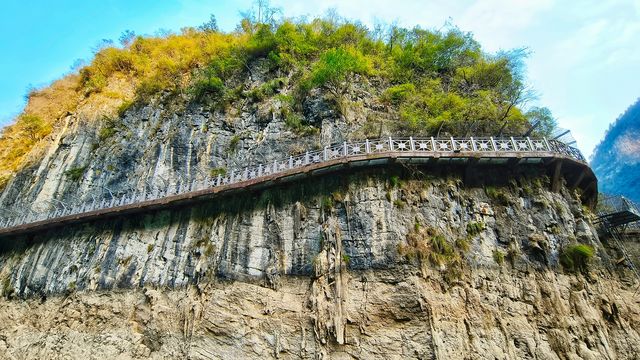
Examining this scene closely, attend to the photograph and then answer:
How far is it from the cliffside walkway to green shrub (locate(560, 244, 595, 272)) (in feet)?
10.2

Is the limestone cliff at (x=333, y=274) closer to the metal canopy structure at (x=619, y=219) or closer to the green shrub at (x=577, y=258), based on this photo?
the green shrub at (x=577, y=258)

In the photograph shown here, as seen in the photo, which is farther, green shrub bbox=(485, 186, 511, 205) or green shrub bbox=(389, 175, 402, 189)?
green shrub bbox=(485, 186, 511, 205)

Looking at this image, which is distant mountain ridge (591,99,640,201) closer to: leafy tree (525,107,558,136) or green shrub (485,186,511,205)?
leafy tree (525,107,558,136)

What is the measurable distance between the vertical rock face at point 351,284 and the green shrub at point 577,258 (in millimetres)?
301

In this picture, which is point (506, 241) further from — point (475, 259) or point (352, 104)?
point (352, 104)

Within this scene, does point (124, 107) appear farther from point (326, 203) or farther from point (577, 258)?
point (577, 258)

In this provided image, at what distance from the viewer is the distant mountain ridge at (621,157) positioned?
2187 inches

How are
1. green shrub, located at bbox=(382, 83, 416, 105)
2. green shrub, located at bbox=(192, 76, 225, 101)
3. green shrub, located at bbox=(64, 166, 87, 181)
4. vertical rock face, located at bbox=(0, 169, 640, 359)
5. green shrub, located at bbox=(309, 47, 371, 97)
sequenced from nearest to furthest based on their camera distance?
vertical rock face, located at bbox=(0, 169, 640, 359)
green shrub, located at bbox=(309, 47, 371, 97)
green shrub, located at bbox=(382, 83, 416, 105)
green shrub, located at bbox=(192, 76, 225, 101)
green shrub, located at bbox=(64, 166, 87, 181)

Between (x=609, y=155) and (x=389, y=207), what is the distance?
70.4 metres

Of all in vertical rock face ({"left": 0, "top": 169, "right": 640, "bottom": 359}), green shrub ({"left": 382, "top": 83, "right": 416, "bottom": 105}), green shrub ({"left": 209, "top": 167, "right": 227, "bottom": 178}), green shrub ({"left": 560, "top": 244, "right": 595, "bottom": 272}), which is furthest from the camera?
green shrub ({"left": 382, "top": 83, "right": 416, "bottom": 105})

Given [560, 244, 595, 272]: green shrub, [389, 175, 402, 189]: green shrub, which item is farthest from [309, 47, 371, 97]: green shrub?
[560, 244, 595, 272]: green shrub

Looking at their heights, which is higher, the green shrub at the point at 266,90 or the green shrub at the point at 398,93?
the green shrub at the point at 266,90

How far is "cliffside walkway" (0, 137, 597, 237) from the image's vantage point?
1474 centimetres

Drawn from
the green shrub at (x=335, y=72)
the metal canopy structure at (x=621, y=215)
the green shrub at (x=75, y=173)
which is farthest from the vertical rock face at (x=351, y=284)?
the green shrub at (x=75, y=173)
